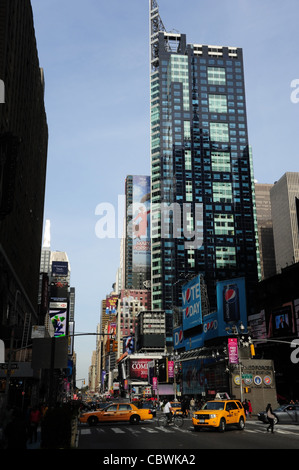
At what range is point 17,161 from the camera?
203 feet

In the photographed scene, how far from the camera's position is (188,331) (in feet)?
314

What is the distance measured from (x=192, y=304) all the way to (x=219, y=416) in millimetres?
65665

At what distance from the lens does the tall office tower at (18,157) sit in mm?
48500

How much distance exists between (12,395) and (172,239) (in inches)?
5336

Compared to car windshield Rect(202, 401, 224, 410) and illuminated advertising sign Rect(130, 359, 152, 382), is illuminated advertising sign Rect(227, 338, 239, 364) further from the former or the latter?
illuminated advertising sign Rect(130, 359, 152, 382)

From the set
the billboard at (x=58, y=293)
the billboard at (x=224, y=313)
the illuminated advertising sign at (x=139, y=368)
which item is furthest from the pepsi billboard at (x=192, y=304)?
the illuminated advertising sign at (x=139, y=368)

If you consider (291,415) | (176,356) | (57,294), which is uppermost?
(57,294)

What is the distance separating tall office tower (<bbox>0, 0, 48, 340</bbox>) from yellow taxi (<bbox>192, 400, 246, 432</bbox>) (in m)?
29.8

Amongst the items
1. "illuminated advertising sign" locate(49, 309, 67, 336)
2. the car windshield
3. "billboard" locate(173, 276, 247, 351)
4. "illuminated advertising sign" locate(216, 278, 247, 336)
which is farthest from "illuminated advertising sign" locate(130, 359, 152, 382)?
the car windshield

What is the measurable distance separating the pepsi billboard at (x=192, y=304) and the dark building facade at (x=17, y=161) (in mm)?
31869

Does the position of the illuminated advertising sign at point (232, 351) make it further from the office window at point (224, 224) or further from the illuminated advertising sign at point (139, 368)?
the illuminated advertising sign at point (139, 368)

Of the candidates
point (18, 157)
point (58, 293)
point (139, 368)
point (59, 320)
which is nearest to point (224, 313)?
point (18, 157)

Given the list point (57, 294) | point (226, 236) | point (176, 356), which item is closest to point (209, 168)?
point (226, 236)
